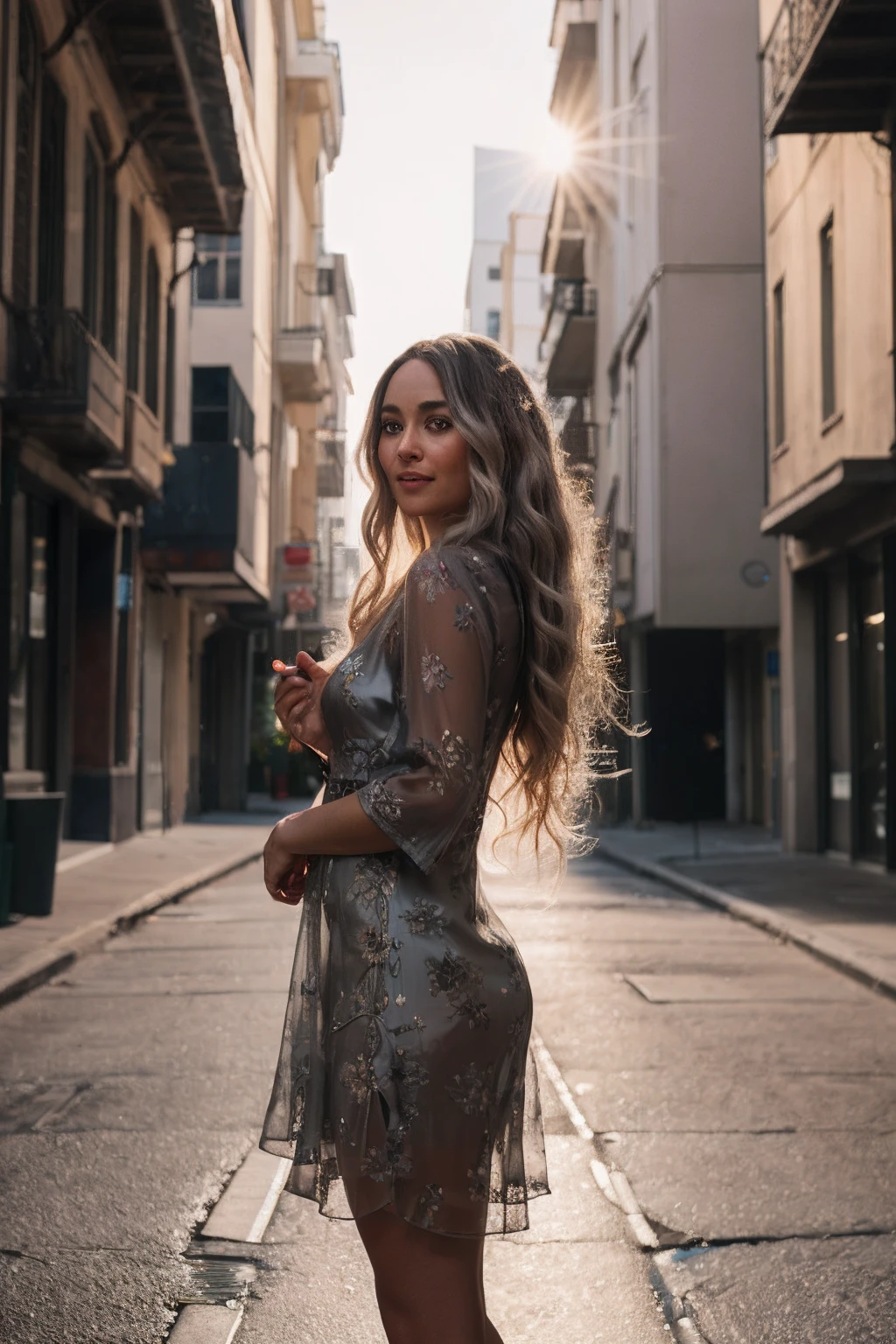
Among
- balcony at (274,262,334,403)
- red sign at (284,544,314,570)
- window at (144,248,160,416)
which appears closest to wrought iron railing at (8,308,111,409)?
window at (144,248,160,416)

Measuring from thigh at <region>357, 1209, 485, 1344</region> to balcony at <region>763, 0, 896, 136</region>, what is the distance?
1373 centimetres

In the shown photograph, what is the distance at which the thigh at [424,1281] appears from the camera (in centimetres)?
222

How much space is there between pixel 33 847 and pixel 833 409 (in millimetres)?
10985

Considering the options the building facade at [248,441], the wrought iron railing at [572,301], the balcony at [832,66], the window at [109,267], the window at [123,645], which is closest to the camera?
Answer: the balcony at [832,66]

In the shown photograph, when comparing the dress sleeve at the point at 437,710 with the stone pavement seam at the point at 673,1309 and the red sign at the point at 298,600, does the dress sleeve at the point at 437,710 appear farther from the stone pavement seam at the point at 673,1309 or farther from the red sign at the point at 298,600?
the red sign at the point at 298,600

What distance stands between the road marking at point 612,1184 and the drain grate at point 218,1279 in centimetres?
93

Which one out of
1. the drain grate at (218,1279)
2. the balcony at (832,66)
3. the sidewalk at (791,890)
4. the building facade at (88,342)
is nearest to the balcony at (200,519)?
the building facade at (88,342)

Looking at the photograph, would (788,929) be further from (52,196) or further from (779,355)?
(779,355)

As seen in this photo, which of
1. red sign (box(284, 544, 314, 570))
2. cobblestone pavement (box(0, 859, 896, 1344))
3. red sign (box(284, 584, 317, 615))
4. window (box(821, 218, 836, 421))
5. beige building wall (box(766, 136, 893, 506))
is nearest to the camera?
cobblestone pavement (box(0, 859, 896, 1344))

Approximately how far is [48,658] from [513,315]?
252 feet

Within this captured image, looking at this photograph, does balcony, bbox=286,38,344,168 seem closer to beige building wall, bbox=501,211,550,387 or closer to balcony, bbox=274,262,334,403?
balcony, bbox=274,262,334,403

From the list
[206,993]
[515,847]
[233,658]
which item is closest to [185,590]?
[233,658]

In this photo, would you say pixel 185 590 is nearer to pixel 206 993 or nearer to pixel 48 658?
pixel 48 658

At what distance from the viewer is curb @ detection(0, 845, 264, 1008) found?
8906mm
